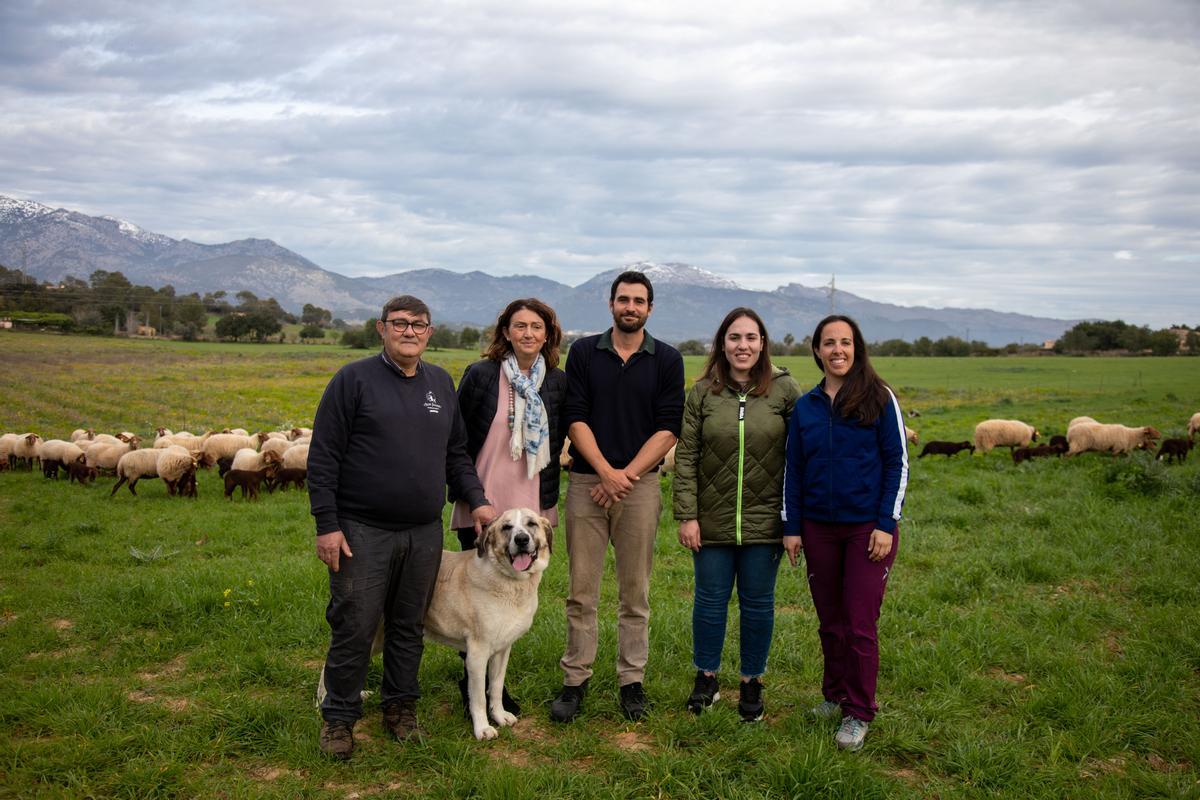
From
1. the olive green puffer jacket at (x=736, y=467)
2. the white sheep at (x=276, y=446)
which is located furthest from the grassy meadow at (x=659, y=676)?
the white sheep at (x=276, y=446)

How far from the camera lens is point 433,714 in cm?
530

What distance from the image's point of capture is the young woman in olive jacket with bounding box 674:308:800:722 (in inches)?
199

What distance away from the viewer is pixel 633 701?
528 cm

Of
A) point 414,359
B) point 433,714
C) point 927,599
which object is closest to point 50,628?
point 433,714

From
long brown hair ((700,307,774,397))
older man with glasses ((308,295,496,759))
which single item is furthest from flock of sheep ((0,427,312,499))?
long brown hair ((700,307,774,397))

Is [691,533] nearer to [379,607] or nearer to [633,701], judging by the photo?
[633,701]

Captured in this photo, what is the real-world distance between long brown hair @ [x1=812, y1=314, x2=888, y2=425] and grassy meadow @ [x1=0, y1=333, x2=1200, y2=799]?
2076 mm

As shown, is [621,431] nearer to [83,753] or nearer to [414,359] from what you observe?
[414,359]

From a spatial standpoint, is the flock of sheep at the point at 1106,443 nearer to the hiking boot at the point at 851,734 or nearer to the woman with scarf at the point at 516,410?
the hiking boot at the point at 851,734

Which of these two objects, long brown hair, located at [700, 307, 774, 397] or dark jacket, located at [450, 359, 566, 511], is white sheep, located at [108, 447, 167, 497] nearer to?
dark jacket, located at [450, 359, 566, 511]

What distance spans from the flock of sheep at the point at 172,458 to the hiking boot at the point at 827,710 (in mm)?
10784

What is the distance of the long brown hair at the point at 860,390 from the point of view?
4.77 m

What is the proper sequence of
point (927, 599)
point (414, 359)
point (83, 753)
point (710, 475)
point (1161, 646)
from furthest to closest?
point (927, 599) → point (1161, 646) → point (710, 475) → point (414, 359) → point (83, 753)

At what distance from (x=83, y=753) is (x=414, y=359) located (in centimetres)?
316
